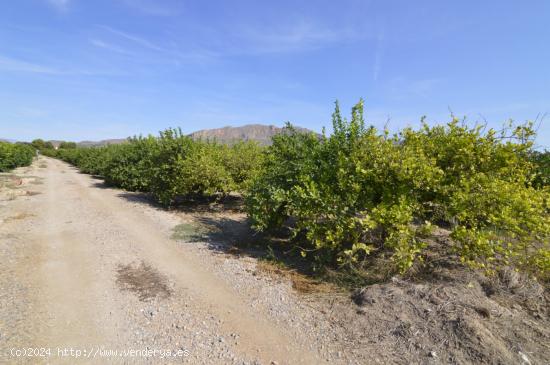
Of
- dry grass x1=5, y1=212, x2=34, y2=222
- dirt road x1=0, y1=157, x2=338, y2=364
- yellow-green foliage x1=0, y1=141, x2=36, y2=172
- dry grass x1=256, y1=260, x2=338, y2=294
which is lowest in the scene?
dirt road x1=0, y1=157, x2=338, y2=364

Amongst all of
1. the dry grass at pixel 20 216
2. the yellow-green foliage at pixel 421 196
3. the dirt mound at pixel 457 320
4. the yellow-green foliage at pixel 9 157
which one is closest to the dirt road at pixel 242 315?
the dirt mound at pixel 457 320

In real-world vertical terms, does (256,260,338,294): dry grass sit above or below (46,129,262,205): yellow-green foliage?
below

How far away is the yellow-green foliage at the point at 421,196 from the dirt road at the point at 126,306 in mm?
1746

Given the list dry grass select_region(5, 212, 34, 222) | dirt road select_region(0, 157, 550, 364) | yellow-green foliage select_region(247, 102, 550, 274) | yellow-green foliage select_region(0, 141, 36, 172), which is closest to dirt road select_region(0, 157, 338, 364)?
dirt road select_region(0, 157, 550, 364)

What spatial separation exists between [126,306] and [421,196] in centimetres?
510

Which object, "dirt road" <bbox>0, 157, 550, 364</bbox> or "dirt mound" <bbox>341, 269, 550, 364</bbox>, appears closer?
"dirt mound" <bbox>341, 269, 550, 364</bbox>

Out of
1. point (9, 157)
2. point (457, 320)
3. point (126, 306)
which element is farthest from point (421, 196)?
point (9, 157)

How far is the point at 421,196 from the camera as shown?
5230mm

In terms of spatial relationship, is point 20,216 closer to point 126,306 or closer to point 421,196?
point 126,306

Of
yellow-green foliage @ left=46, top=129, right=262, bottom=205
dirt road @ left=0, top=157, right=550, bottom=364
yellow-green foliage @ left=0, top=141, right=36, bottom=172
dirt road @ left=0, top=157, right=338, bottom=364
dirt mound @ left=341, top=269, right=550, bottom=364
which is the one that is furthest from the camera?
yellow-green foliage @ left=0, top=141, right=36, bottom=172

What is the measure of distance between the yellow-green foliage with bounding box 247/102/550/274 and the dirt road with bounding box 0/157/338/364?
5.73 ft

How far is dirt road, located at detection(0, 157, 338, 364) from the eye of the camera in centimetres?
346

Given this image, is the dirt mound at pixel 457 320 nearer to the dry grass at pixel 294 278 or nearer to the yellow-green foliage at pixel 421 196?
the yellow-green foliage at pixel 421 196

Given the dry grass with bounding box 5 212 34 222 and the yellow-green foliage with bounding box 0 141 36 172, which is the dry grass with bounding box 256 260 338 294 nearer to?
the dry grass with bounding box 5 212 34 222
